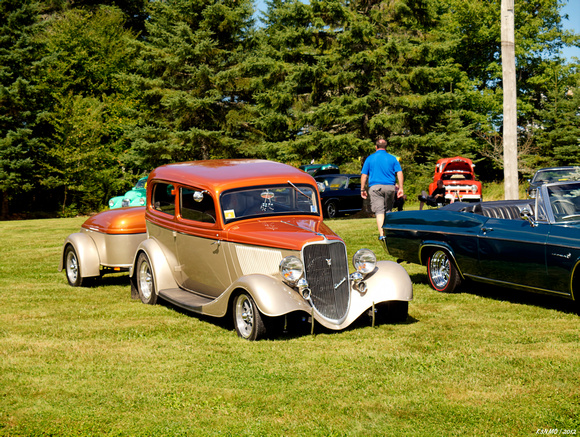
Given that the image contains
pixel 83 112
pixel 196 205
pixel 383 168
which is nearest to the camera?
pixel 196 205

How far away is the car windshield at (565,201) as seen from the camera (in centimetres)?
807

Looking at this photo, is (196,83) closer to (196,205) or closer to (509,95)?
(509,95)

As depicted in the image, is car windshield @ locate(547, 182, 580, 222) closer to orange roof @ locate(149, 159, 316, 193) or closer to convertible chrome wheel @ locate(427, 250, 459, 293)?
convertible chrome wheel @ locate(427, 250, 459, 293)

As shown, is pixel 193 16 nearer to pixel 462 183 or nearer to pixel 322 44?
pixel 322 44

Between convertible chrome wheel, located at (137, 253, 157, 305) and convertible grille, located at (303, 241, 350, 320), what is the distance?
290 cm

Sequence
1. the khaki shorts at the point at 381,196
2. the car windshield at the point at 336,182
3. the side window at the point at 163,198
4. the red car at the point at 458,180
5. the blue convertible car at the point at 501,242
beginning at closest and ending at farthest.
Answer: the blue convertible car at the point at 501,242 < the side window at the point at 163,198 < the khaki shorts at the point at 381,196 < the red car at the point at 458,180 < the car windshield at the point at 336,182

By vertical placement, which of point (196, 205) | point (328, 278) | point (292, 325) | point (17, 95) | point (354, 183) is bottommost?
point (292, 325)

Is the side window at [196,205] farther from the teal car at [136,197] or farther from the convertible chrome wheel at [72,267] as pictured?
the teal car at [136,197]

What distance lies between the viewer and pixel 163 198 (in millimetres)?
9406

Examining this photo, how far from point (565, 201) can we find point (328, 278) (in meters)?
3.22

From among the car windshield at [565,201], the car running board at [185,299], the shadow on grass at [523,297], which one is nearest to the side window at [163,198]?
the car running board at [185,299]

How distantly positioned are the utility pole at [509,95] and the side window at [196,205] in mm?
6923

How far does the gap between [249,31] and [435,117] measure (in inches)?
535

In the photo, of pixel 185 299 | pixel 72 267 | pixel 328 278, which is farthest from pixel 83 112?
pixel 328 278
